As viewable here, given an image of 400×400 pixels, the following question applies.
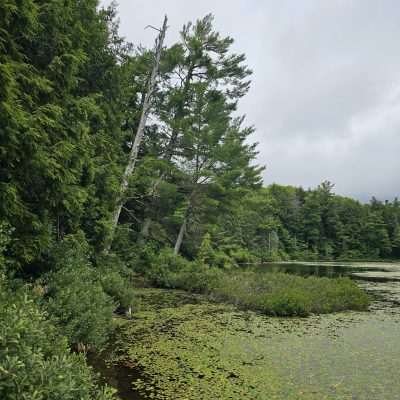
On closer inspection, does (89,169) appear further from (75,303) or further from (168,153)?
(168,153)

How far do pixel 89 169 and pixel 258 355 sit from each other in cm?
577

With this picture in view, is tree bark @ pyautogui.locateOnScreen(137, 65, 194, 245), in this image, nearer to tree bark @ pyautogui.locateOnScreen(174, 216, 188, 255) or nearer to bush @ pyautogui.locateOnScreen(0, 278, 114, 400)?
tree bark @ pyautogui.locateOnScreen(174, 216, 188, 255)

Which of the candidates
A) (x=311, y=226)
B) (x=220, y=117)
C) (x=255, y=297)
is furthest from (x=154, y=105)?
(x=311, y=226)

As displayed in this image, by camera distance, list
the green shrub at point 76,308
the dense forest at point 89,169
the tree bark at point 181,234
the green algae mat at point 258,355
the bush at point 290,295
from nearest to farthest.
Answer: the dense forest at point 89,169 → the green algae mat at point 258,355 → the green shrub at point 76,308 → the bush at point 290,295 → the tree bark at point 181,234

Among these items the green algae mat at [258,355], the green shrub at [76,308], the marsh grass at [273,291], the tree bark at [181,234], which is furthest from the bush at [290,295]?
the green shrub at [76,308]

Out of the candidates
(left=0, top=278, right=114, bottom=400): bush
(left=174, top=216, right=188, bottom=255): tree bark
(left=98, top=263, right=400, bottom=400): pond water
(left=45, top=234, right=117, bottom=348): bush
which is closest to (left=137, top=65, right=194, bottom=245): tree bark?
(left=174, top=216, right=188, bottom=255): tree bark

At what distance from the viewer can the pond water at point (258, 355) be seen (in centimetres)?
446

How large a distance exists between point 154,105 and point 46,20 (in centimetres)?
1025

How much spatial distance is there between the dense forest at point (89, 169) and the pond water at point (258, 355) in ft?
3.63

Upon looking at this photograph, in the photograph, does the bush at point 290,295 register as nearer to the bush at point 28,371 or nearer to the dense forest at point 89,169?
the dense forest at point 89,169

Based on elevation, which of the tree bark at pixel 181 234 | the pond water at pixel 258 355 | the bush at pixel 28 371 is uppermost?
the tree bark at pixel 181 234

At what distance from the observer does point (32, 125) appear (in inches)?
216

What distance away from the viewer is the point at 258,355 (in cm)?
586

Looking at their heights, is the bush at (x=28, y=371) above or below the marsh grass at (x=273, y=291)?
above
